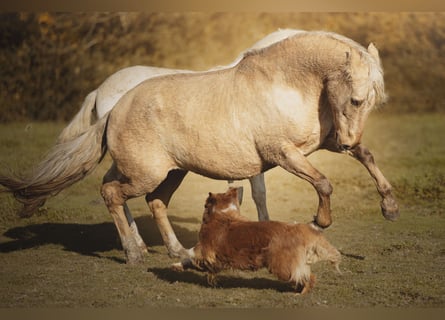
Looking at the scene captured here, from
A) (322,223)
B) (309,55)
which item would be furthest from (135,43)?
(322,223)

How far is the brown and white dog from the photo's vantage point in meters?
4.59

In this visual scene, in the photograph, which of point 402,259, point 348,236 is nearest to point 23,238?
point 348,236

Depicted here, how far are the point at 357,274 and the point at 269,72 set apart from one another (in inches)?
60.6

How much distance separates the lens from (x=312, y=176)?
5.06 metres

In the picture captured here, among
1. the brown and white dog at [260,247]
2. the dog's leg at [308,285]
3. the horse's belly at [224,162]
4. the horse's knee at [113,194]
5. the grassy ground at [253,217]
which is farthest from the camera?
the horse's knee at [113,194]

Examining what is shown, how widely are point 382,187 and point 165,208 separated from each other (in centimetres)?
171

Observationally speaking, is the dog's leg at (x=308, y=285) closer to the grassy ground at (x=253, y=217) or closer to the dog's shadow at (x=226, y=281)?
the grassy ground at (x=253, y=217)

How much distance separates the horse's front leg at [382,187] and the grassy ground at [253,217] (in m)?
0.47

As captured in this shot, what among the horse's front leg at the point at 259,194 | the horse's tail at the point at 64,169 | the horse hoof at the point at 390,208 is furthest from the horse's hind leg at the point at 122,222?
the horse hoof at the point at 390,208

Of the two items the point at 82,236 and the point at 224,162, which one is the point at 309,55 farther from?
the point at 82,236

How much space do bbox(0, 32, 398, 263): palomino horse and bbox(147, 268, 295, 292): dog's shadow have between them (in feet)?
1.16

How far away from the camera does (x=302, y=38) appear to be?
5199 mm

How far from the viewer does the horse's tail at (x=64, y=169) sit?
6.11 m

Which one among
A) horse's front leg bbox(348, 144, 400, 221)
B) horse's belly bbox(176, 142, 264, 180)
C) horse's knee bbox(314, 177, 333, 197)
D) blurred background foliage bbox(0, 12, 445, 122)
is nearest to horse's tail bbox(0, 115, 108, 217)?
horse's belly bbox(176, 142, 264, 180)
